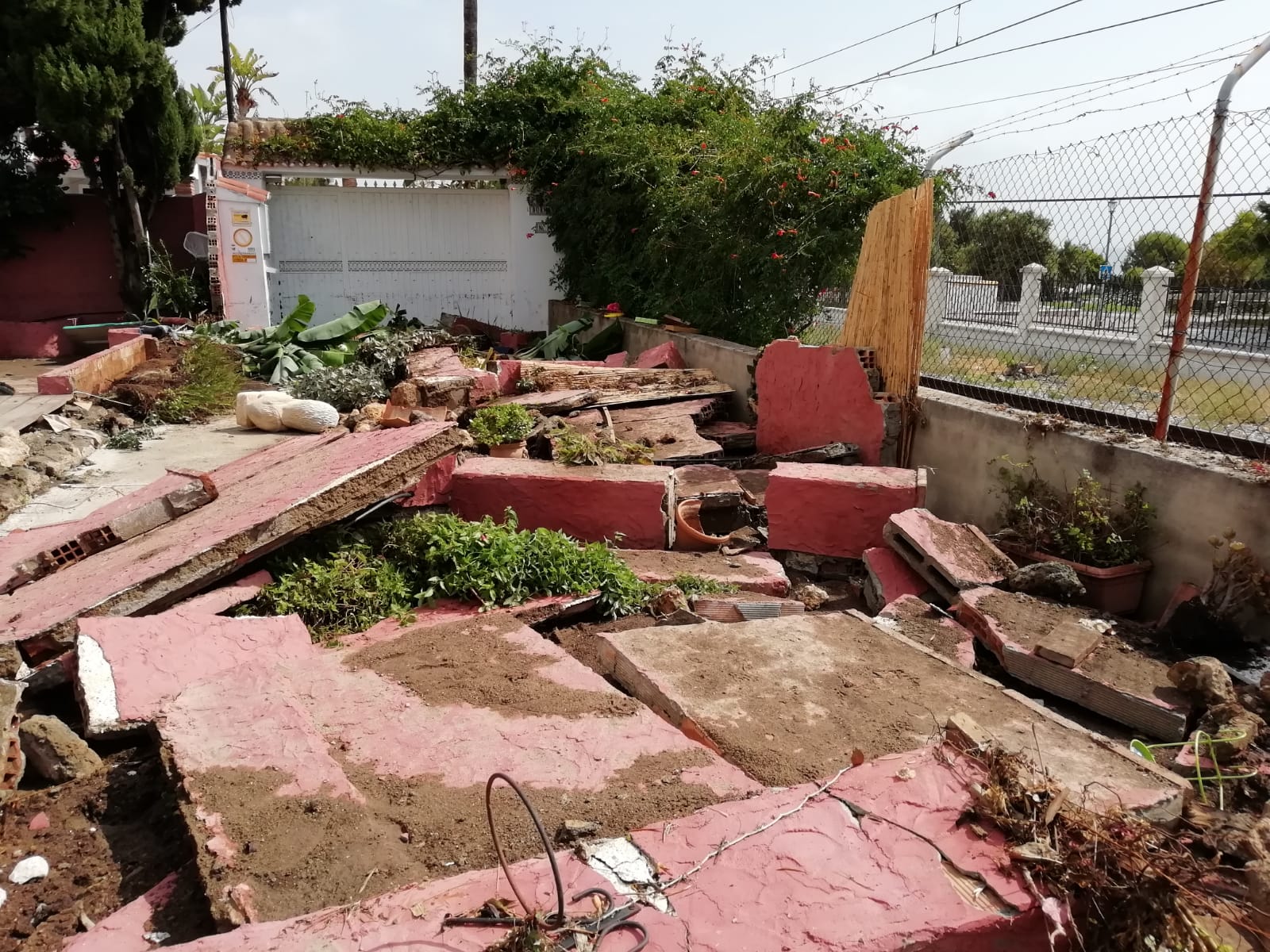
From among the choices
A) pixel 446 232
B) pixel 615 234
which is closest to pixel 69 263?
pixel 446 232

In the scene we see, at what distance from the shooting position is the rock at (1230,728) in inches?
120

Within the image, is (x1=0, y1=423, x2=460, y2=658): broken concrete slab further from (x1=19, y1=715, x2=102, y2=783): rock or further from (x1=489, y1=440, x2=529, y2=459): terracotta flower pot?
(x1=489, y1=440, x2=529, y2=459): terracotta flower pot

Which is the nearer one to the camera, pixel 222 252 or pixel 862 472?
pixel 862 472

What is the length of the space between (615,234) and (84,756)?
35.6ft

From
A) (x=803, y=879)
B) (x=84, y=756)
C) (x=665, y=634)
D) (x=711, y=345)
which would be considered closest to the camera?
(x=803, y=879)

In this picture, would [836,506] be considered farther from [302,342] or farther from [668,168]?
[302,342]

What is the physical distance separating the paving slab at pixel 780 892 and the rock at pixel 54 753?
1.55 m

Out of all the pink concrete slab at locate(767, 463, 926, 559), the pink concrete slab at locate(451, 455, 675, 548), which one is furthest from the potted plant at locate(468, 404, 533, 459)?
the pink concrete slab at locate(767, 463, 926, 559)

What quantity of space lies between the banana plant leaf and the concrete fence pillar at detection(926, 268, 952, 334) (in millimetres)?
7552

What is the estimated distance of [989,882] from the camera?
6.31 ft

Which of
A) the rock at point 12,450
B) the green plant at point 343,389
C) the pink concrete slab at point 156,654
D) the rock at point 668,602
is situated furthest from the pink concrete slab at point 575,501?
the green plant at point 343,389

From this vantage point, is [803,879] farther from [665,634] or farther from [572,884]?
[665,634]

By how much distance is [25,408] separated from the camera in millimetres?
8391

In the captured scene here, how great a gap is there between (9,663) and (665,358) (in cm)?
665
